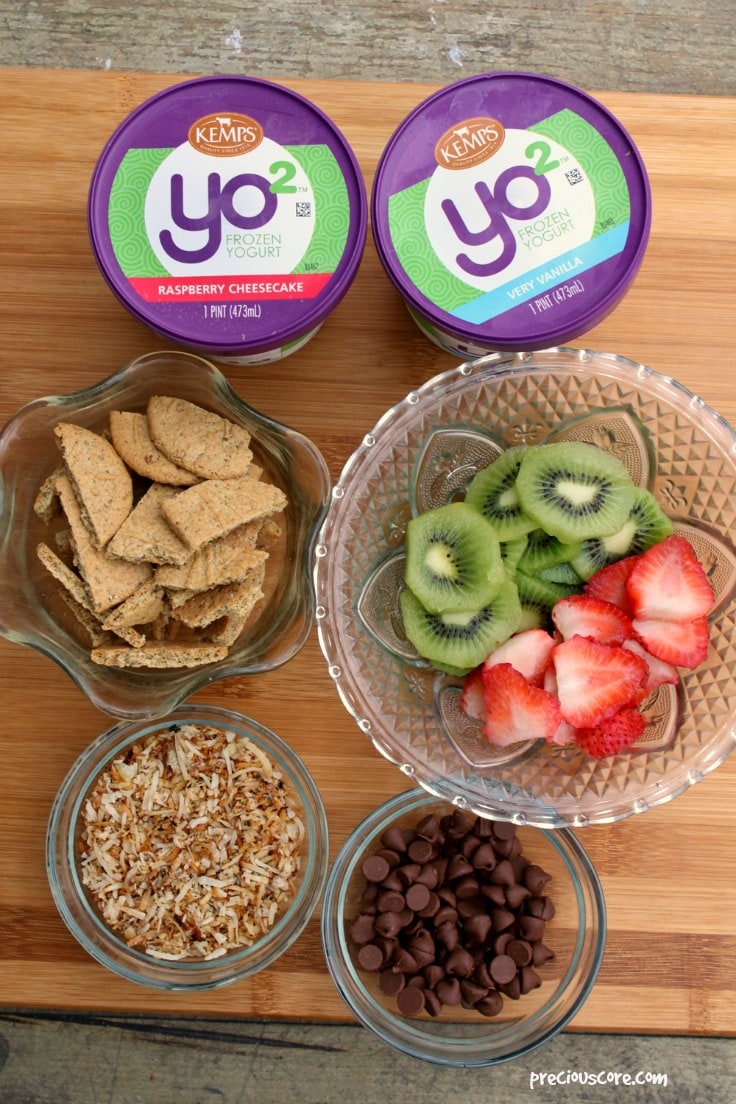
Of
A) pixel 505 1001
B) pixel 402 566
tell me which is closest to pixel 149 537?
pixel 402 566

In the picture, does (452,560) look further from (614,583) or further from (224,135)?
(224,135)

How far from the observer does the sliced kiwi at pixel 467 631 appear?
4.50 ft

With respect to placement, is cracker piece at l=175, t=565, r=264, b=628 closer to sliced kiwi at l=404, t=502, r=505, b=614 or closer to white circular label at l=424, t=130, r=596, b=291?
sliced kiwi at l=404, t=502, r=505, b=614

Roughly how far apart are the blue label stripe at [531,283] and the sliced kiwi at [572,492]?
0.23m

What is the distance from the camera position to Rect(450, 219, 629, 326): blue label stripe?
1.33 meters

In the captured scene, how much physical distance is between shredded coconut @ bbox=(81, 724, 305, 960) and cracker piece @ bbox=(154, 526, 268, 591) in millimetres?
353

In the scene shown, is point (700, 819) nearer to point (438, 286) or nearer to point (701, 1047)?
point (701, 1047)

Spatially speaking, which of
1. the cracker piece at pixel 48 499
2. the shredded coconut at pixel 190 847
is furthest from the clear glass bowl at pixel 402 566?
the cracker piece at pixel 48 499

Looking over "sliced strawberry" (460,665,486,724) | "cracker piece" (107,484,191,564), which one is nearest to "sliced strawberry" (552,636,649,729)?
"sliced strawberry" (460,665,486,724)

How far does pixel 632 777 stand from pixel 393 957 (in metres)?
0.55

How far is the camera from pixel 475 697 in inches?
55.1

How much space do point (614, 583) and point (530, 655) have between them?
18cm

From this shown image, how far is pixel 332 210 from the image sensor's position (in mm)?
1357

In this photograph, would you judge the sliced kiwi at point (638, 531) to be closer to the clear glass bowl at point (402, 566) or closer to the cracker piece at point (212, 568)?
the clear glass bowl at point (402, 566)
